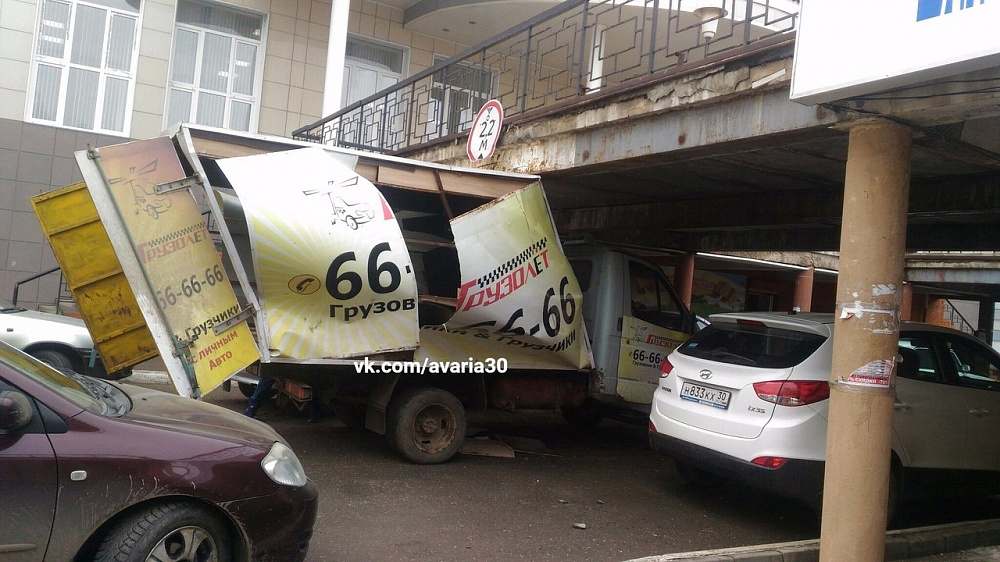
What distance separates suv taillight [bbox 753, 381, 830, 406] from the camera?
16.9ft

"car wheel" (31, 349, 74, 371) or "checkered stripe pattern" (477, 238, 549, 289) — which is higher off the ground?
"checkered stripe pattern" (477, 238, 549, 289)

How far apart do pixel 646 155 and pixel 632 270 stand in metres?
1.77

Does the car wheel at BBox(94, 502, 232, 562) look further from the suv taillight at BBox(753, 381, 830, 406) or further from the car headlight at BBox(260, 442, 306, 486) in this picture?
the suv taillight at BBox(753, 381, 830, 406)

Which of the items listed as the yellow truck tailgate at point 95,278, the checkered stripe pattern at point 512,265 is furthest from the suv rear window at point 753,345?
the yellow truck tailgate at point 95,278

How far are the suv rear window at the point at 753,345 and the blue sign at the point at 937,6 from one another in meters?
2.40

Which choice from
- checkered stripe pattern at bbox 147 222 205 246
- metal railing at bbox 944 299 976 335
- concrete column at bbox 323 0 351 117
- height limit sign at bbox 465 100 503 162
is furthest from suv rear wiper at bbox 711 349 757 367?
metal railing at bbox 944 299 976 335

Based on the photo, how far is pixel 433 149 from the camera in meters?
9.97

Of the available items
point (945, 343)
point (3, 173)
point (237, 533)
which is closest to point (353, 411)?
point (237, 533)

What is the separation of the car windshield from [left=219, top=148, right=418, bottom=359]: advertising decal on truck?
1.62 metres

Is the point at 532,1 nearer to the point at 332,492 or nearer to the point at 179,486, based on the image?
the point at 332,492

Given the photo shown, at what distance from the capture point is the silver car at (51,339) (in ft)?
27.2

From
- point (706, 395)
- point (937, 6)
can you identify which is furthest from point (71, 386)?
point (937, 6)

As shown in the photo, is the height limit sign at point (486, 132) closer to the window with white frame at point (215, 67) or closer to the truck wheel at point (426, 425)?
the truck wheel at point (426, 425)

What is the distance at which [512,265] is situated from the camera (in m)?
6.45
